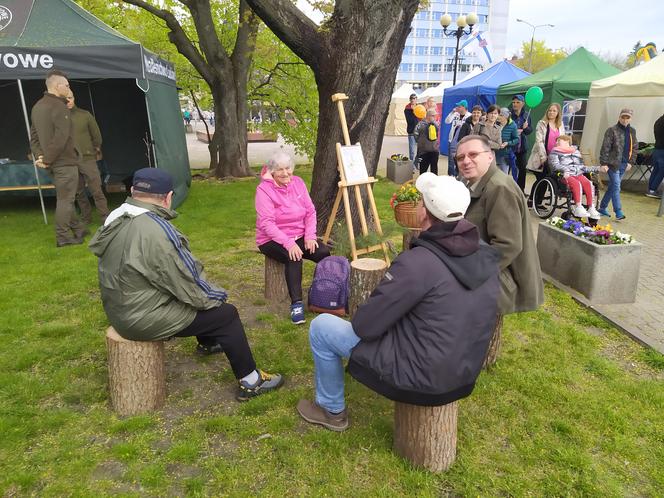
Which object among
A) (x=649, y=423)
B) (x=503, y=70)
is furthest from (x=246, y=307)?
(x=503, y=70)

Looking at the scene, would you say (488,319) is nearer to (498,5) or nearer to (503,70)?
(503,70)

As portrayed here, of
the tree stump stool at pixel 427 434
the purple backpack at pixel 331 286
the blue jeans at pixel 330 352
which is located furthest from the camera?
the purple backpack at pixel 331 286

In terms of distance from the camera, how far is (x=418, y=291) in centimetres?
206

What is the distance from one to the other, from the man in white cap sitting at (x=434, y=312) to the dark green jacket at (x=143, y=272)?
1.14m

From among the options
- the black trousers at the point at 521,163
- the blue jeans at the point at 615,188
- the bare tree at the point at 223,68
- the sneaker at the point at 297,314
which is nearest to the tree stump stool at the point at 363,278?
the sneaker at the point at 297,314

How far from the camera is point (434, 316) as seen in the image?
2.08 m

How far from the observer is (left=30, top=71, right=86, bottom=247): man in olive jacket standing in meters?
5.93

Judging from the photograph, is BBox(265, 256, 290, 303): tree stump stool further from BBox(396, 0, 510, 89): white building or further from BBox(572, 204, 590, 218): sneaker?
BBox(396, 0, 510, 89): white building

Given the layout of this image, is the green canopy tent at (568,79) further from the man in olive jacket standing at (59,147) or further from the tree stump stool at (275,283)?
the man in olive jacket standing at (59,147)

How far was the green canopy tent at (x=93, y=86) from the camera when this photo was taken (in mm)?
6508

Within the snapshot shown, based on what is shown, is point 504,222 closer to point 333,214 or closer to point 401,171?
point 333,214

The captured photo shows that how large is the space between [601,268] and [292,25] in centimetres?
402

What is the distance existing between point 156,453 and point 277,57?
11.5 meters

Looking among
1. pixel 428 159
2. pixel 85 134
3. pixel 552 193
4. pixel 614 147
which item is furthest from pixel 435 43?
pixel 85 134
